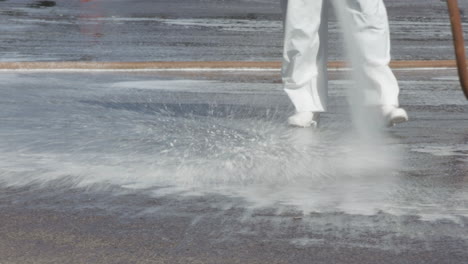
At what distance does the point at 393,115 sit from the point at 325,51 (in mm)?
719

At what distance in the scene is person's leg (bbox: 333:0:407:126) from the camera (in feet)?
22.6

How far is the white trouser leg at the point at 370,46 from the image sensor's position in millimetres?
6898

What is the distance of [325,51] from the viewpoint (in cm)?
732

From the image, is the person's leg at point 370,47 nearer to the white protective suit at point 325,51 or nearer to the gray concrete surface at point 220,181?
the white protective suit at point 325,51

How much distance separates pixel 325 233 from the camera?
4457 mm

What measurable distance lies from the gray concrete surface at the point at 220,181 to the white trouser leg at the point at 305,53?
18 cm

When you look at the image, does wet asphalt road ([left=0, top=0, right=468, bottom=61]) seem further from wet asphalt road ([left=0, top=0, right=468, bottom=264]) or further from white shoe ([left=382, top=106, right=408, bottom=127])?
white shoe ([left=382, top=106, right=408, bottom=127])

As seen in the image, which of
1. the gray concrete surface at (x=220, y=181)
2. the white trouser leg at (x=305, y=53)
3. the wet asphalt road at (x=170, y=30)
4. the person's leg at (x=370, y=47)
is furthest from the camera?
the wet asphalt road at (x=170, y=30)

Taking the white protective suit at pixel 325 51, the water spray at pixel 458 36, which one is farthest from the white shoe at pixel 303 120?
the water spray at pixel 458 36

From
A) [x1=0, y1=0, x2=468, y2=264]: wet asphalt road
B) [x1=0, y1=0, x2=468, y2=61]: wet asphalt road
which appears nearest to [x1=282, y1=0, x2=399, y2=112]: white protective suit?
[x1=0, y1=0, x2=468, y2=264]: wet asphalt road

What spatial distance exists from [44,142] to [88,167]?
31.2 inches

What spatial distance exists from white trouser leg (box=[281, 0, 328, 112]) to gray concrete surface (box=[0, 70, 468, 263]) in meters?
0.18

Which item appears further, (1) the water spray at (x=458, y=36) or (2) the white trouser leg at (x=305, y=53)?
(2) the white trouser leg at (x=305, y=53)

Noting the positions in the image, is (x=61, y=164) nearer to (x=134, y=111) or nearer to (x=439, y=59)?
(x=134, y=111)
